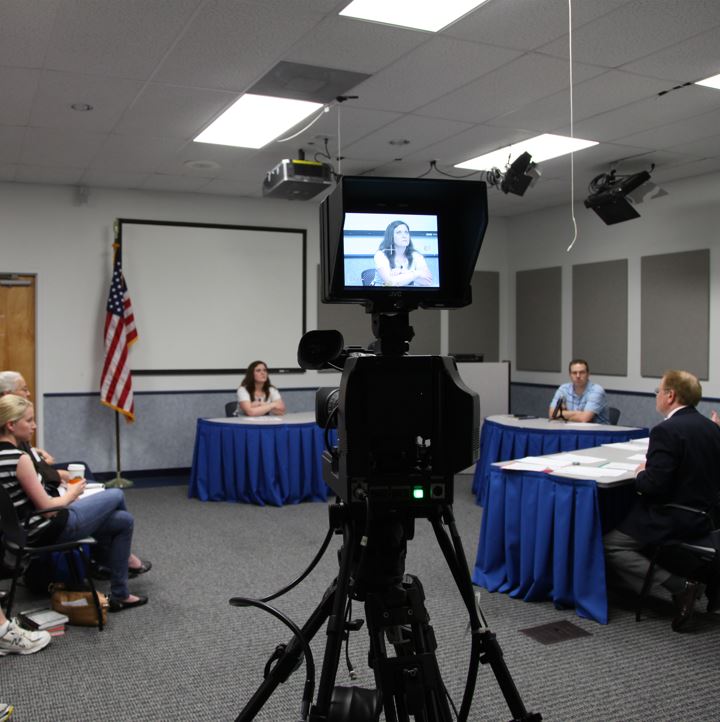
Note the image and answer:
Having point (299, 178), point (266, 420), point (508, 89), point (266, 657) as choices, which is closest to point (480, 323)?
point (266, 420)

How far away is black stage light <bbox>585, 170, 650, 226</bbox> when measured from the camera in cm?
566

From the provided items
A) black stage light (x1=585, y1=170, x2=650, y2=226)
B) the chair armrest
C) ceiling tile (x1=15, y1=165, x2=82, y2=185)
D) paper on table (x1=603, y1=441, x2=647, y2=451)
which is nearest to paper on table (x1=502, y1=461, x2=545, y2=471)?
the chair armrest

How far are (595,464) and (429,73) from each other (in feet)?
7.32

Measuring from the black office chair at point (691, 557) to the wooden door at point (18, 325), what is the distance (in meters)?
5.41

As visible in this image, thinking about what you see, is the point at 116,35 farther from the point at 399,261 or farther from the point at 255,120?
the point at 399,261

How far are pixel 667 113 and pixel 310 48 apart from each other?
7.84 ft

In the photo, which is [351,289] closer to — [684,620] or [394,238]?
[394,238]

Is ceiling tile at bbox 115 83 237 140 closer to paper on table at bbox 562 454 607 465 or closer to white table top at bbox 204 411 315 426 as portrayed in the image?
white table top at bbox 204 411 315 426

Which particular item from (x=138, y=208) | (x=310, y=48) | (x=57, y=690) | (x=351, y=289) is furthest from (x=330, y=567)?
(x=138, y=208)

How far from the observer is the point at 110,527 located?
11.5ft

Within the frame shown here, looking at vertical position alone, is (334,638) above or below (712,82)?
below

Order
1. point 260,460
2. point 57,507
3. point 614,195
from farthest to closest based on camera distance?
point 260,460 → point 614,195 → point 57,507

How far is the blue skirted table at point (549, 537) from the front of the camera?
3.44 meters

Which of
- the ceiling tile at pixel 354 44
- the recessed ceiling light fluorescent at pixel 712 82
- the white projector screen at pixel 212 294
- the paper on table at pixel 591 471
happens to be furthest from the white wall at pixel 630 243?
the ceiling tile at pixel 354 44
